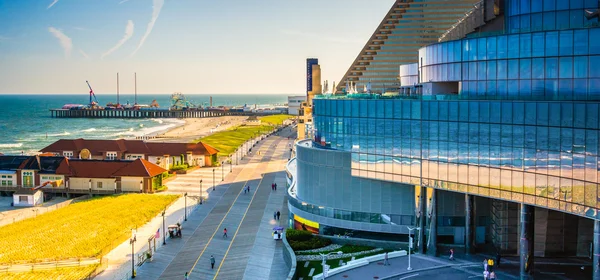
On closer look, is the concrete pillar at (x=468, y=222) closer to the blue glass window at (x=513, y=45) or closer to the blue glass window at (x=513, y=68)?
the blue glass window at (x=513, y=68)

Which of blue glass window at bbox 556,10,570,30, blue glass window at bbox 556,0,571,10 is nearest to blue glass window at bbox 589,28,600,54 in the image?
blue glass window at bbox 556,10,570,30

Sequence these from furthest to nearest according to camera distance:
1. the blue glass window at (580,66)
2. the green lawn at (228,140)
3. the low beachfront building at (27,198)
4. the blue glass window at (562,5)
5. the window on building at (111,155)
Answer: the green lawn at (228,140) → the window on building at (111,155) → the low beachfront building at (27,198) → the blue glass window at (562,5) → the blue glass window at (580,66)

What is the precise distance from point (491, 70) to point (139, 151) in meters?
69.0

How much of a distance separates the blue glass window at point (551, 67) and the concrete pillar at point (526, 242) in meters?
7.65

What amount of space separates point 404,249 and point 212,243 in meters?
15.8

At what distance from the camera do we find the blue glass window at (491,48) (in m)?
41.1

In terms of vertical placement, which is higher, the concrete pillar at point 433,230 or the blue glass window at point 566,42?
the blue glass window at point 566,42

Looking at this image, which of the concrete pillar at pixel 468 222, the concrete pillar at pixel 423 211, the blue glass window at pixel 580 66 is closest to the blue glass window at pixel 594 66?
the blue glass window at pixel 580 66

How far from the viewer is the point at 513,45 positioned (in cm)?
3988

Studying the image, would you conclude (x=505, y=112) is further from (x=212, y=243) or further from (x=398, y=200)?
(x=212, y=243)

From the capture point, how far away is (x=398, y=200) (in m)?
47.2

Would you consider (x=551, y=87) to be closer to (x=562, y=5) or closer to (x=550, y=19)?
(x=550, y=19)

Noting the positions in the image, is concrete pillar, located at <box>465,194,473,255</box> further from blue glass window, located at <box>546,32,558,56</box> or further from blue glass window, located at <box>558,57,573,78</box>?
blue glass window, located at <box>546,32,558,56</box>

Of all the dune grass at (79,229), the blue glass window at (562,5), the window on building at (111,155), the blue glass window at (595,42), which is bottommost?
the dune grass at (79,229)
